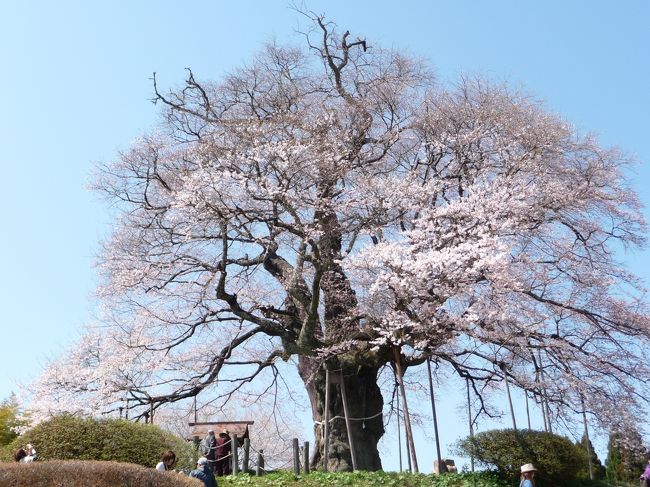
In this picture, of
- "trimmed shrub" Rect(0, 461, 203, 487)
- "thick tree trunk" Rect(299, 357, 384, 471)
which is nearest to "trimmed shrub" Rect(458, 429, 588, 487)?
"thick tree trunk" Rect(299, 357, 384, 471)

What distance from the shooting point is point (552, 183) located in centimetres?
1695

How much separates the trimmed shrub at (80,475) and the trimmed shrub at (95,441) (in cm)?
462

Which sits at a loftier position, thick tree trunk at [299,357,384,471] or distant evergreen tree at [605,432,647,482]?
thick tree trunk at [299,357,384,471]

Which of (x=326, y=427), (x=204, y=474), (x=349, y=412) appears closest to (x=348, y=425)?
(x=326, y=427)

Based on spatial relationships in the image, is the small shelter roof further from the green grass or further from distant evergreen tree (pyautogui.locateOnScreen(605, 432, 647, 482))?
distant evergreen tree (pyautogui.locateOnScreen(605, 432, 647, 482))

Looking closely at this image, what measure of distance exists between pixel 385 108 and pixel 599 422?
8628mm

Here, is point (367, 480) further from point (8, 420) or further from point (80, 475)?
point (8, 420)

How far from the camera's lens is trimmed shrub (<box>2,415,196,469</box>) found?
13.0 m

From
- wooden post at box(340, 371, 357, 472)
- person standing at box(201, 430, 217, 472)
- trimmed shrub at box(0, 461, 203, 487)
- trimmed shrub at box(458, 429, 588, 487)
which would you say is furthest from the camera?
wooden post at box(340, 371, 357, 472)

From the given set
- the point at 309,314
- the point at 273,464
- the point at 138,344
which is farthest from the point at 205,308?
the point at 273,464

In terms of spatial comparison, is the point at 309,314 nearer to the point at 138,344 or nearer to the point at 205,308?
the point at 205,308

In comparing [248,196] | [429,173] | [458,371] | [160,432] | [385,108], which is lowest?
[160,432]

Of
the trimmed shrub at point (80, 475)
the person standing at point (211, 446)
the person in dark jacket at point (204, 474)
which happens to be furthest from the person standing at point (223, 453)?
the trimmed shrub at point (80, 475)

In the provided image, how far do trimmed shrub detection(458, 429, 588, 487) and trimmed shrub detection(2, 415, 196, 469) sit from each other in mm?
5765
